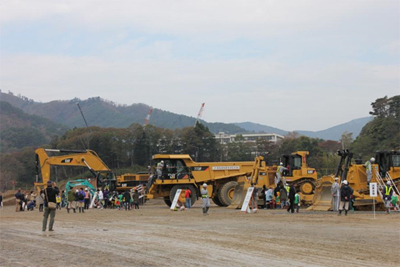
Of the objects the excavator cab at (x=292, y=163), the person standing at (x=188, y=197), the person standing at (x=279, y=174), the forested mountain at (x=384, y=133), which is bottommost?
the person standing at (x=188, y=197)

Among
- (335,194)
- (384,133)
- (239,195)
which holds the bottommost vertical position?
(239,195)

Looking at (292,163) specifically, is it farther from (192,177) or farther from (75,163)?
(75,163)

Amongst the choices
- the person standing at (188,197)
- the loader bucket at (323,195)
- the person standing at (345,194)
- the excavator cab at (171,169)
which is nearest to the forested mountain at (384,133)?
the excavator cab at (171,169)

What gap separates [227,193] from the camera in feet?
117

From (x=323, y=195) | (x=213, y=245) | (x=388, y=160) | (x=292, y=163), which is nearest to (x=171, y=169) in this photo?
(x=292, y=163)

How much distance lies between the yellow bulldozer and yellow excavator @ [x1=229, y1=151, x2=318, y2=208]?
13.8 ft

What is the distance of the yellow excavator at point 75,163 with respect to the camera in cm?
4100

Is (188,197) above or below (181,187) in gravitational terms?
below

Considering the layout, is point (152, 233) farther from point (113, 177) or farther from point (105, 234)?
point (113, 177)

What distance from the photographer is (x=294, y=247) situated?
13.6 m

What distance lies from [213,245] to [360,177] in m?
16.4

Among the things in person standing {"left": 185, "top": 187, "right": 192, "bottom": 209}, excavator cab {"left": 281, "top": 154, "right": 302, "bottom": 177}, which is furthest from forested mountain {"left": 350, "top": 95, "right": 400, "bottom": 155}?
person standing {"left": 185, "top": 187, "right": 192, "bottom": 209}

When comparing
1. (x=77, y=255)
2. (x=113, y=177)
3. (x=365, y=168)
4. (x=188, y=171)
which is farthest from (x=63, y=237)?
(x=113, y=177)

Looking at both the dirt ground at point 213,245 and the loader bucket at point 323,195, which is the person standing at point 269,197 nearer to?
the loader bucket at point 323,195
